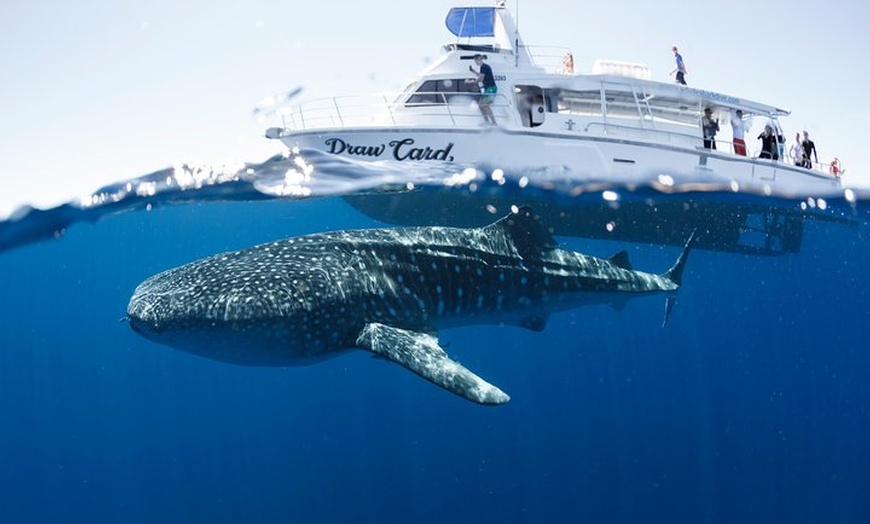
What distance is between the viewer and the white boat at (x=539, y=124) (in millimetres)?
13922

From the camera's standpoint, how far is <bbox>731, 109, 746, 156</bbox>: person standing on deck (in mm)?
16766

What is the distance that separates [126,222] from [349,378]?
27936 millimetres

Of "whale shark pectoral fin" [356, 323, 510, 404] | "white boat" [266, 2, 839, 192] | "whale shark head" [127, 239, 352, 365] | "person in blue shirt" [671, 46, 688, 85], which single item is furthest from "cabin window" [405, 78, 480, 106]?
"whale shark pectoral fin" [356, 323, 510, 404]

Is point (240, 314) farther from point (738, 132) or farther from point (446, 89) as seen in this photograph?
point (738, 132)

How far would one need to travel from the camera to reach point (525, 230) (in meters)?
7.97

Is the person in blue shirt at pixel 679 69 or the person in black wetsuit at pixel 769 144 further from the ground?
the person in blue shirt at pixel 679 69

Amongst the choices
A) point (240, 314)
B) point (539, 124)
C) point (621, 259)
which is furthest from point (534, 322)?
point (539, 124)

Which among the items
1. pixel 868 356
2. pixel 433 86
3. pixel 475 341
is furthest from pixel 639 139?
pixel 868 356

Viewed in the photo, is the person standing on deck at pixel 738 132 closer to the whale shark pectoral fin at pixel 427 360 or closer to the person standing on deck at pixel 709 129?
the person standing on deck at pixel 709 129

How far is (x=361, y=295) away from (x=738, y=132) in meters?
14.7

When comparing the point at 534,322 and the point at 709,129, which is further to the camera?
the point at 709,129

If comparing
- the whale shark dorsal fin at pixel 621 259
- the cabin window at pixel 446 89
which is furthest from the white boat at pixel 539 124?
the whale shark dorsal fin at pixel 621 259

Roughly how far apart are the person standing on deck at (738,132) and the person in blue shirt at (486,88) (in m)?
6.62

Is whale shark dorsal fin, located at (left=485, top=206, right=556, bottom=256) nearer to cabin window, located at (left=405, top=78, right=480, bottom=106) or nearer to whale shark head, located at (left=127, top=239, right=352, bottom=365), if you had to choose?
whale shark head, located at (left=127, top=239, right=352, bottom=365)
